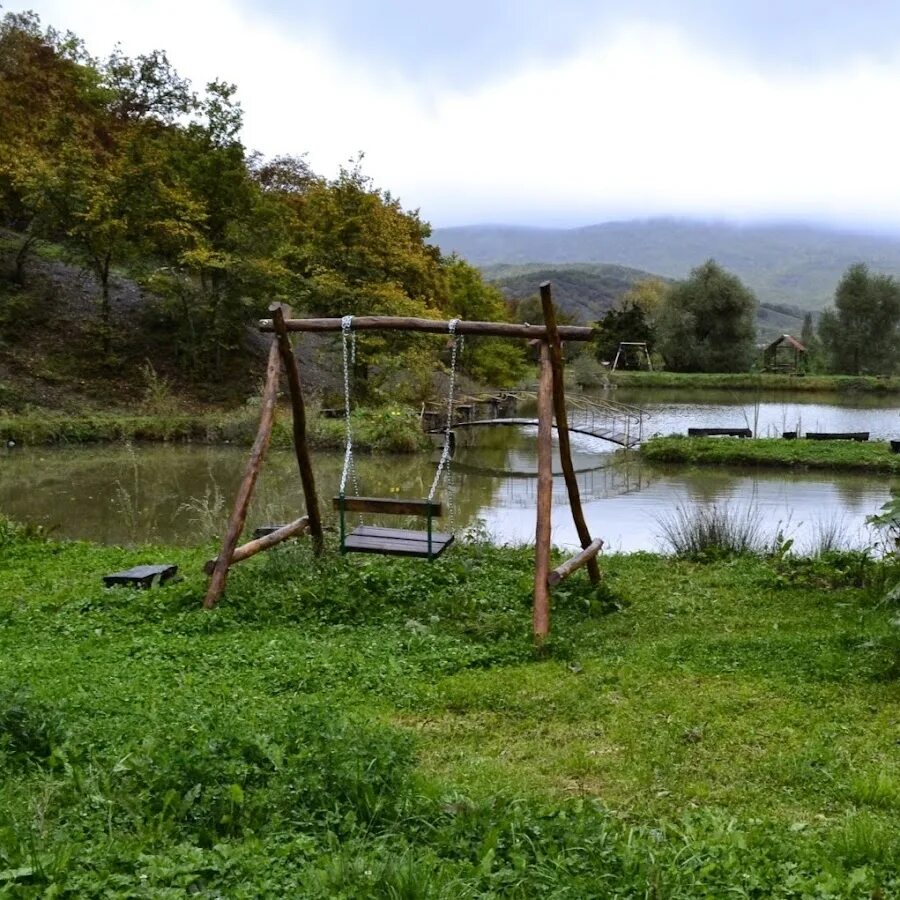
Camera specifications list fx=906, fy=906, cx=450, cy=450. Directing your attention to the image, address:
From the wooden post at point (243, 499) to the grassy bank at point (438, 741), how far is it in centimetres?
15

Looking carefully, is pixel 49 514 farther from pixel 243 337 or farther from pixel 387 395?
pixel 243 337

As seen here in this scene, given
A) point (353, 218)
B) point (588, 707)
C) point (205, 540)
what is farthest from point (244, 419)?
point (588, 707)

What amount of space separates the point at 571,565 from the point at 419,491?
35.5ft

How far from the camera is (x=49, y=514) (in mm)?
14719

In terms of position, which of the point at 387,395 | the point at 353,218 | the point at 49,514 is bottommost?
the point at 49,514

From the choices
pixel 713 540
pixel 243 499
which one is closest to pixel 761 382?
pixel 713 540

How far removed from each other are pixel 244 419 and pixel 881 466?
52.1 ft

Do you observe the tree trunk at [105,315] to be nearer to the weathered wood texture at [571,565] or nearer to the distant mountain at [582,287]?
the weathered wood texture at [571,565]

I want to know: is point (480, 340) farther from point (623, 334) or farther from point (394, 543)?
point (394, 543)

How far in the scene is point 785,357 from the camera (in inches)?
2213

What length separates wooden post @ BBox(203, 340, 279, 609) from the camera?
721 centimetres

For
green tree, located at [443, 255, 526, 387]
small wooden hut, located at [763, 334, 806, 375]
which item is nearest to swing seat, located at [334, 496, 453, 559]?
green tree, located at [443, 255, 526, 387]

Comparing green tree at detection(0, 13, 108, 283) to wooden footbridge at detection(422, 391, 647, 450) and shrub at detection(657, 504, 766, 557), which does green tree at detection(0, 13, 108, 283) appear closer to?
wooden footbridge at detection(422, 391, 647, 450)

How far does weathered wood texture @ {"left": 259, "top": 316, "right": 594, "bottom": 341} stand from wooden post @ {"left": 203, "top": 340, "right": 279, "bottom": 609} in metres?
0.34
